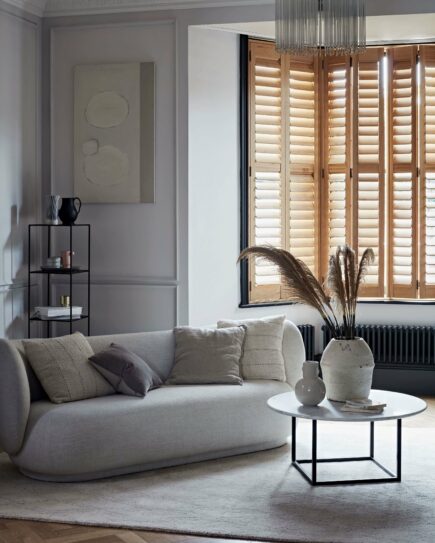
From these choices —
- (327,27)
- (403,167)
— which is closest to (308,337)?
(403,167)

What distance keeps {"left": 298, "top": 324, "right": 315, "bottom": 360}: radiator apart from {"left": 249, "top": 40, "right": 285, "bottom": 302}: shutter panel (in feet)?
1.19

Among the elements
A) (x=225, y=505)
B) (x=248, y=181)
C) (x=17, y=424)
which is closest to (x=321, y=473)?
(x=225, y=505)

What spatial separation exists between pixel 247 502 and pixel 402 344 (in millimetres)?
2973

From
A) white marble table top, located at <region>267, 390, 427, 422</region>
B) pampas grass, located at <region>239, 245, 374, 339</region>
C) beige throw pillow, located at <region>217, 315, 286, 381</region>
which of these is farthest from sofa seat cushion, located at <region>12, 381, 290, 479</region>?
pampas grass, located at <region>239, 245, 374, 339</region>

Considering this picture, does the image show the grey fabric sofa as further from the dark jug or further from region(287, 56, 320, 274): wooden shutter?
region(287, 56, 320, 274): wooden shutter

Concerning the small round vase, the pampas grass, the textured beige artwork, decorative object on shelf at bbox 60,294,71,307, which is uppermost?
the textured beige artwork

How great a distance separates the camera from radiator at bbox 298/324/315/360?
6.69 m

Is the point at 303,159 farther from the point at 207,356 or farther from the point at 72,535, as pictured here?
the point at 72,535

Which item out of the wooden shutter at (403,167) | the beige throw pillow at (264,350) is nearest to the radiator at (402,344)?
A: the wooden shutter at (403,167)

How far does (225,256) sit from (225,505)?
9.03ft

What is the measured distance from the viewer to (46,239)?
6281 millimetres

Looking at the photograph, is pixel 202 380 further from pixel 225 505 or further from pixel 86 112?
pixel 86 112

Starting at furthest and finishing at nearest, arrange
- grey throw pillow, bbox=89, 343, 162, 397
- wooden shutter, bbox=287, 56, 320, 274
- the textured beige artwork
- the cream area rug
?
wooden shutter, bbox=287, 56, 320, 274
the textured beige artwork
grey throw pillow, bbox=89, 343, 162, 397
the cream area rug

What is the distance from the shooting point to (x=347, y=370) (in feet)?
14.4
